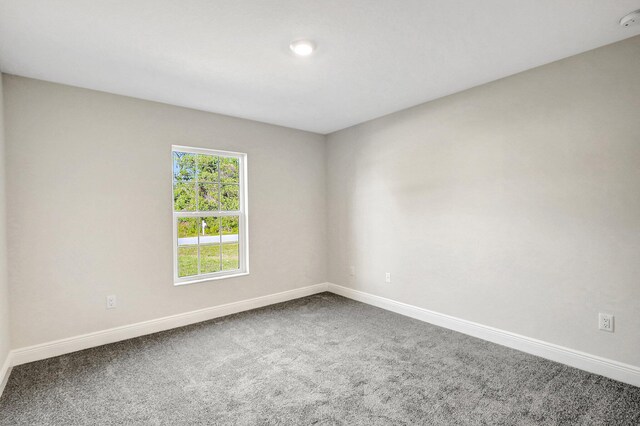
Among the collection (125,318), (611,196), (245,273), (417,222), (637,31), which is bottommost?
(125,318)

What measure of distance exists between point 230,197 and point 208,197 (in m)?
0.29

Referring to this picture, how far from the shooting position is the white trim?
233cm

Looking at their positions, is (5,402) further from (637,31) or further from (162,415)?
(637,31)

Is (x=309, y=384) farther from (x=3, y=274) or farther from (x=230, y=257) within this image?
(x=3, y=274)

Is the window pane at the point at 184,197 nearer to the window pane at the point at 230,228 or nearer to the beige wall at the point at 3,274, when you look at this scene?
the window pane at the point at 230,228

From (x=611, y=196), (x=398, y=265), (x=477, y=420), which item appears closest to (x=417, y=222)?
(x=398, y=265)

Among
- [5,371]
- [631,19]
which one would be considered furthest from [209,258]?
[631,19]

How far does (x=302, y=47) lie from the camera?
7.48ft

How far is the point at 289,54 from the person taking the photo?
7.95 ft

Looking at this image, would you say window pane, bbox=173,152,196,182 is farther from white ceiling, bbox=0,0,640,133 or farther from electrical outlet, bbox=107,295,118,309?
electrical outlet, bbox=107,295,118,309

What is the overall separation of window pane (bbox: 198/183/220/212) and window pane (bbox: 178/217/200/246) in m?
0.18

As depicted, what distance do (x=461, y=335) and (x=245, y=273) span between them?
2.56 m

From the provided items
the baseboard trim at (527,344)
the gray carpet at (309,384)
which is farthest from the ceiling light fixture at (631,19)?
the gray carpet at (309,384)

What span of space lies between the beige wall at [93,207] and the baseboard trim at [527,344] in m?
1.99
